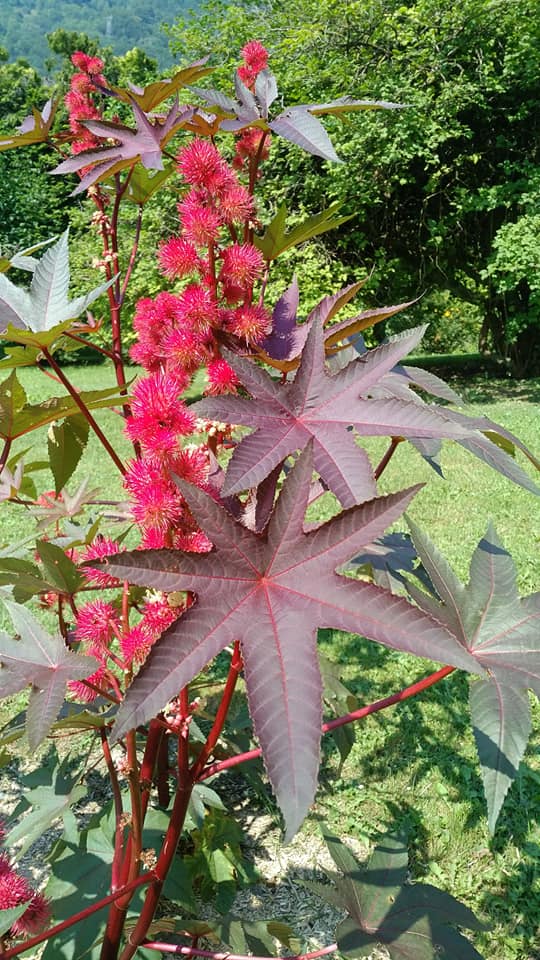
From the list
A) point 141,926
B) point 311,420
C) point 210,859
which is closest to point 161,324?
point 311,420

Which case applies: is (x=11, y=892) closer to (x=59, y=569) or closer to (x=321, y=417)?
(x=59, y=569)

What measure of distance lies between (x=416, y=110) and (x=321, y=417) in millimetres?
9242

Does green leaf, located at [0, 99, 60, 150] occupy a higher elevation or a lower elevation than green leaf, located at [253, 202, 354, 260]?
higher

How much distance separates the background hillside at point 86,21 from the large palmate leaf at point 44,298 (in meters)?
127

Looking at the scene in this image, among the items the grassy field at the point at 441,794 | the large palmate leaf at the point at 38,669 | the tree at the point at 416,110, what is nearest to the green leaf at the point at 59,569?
the large palmate leaf at the point at 38,669

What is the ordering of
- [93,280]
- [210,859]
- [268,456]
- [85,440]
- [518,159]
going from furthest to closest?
[93,280] → [518,159] → [210,859] → [85,440] → [268,456]

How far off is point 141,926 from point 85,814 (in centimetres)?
108

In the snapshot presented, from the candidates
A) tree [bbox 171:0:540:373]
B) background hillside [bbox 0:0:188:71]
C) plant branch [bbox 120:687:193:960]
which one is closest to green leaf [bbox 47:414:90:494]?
plant branch [bbox 120:687:193:960]

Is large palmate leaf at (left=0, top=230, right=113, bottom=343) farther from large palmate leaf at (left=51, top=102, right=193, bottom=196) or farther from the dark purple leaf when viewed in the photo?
the dark purple leaf

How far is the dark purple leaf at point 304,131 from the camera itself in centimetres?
95

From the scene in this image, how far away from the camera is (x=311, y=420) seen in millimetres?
807

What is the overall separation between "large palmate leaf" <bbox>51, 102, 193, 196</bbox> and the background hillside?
12724cm

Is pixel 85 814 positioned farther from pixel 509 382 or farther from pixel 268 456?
pixel 509 382

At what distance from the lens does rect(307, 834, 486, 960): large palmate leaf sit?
1.01 m
